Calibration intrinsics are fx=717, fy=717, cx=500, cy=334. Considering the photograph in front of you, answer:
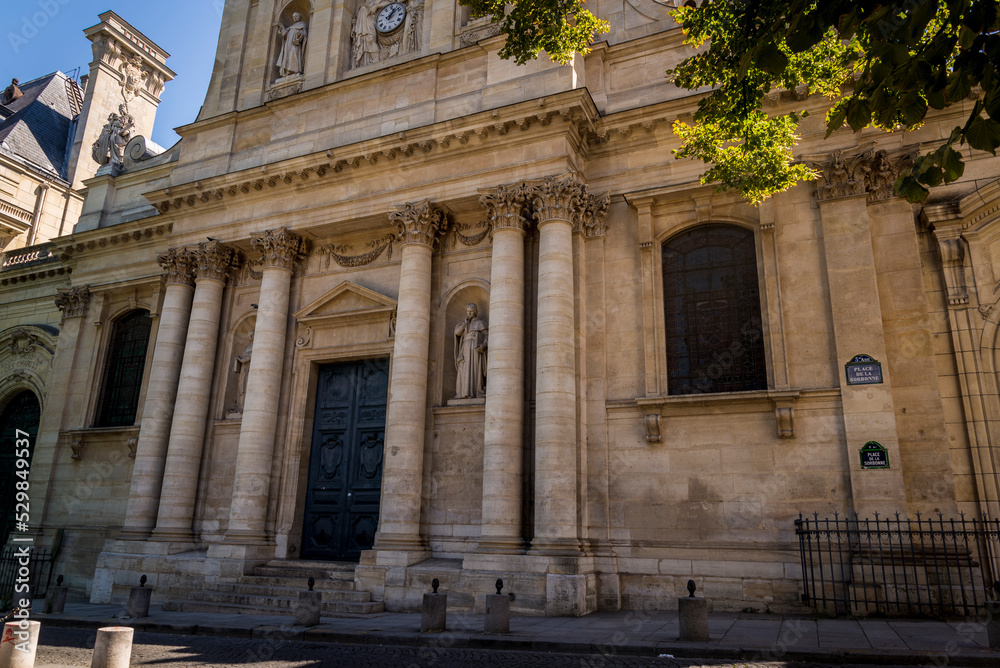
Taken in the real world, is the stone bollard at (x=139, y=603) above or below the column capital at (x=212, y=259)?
below

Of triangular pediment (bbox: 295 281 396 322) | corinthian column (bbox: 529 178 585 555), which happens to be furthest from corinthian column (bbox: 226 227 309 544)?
corinthian column (bbox: 529 178 585 555)

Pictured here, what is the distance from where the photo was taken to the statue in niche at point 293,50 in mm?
19312

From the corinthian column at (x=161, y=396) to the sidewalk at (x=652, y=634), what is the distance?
13.0ft

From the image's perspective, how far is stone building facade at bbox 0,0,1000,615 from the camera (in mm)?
12312

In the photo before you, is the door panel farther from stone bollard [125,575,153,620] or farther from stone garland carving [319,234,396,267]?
stone bollard [125,575,153,620]

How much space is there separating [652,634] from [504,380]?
546cm

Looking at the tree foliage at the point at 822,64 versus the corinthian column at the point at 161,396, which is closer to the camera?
the tree foliage at the point at 822,64

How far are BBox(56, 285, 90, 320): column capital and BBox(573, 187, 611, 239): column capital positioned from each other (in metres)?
15.4

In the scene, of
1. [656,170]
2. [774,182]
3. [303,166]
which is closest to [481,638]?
[774,182]

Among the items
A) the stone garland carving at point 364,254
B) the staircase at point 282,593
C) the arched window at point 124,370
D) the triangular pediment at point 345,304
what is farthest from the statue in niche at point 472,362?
the arched window at point 124,370

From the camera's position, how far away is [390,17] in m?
18.6

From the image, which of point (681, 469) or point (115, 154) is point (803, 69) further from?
point (115, 154)

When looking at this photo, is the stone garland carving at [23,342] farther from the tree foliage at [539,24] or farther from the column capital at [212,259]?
the tree foliage at [539,24]

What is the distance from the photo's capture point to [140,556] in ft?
51.7
